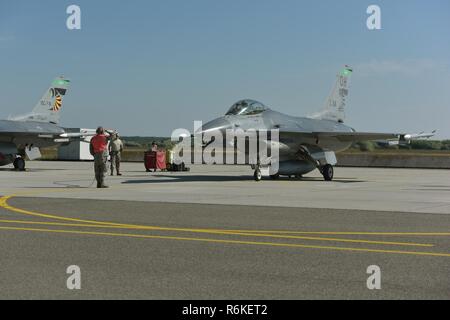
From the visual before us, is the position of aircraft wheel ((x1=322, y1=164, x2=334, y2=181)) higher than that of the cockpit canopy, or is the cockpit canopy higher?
the cockpit canopy

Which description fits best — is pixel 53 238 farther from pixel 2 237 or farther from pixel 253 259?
pixel 253 259

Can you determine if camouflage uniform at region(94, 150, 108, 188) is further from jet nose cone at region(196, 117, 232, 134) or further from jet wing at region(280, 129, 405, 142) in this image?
jet wing at region(280, 129, 405, 142)

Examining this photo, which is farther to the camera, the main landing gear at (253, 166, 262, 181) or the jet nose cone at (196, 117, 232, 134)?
the main landing gear at (253, 166, 262, 181)

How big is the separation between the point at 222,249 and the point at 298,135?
2042 centimetres

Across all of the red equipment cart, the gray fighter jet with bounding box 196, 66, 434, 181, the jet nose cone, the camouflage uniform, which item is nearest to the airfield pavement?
the camouflage uniform

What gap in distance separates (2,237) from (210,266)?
12.3 feet

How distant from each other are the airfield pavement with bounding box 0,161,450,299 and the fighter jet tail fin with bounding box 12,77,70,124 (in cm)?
2575

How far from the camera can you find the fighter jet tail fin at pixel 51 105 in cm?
4066

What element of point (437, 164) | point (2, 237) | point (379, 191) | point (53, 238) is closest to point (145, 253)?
point (53, 238)

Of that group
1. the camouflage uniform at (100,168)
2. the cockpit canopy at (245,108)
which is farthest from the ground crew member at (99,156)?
the cockpit canopy at (245,108)

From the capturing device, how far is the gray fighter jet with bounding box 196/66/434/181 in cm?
2647

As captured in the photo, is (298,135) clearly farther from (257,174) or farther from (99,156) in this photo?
(99,156)

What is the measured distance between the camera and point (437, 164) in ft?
163

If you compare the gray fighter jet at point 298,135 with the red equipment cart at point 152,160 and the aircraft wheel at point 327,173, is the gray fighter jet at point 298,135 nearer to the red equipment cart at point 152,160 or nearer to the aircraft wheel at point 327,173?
the aircraft wheel at point 327,173
